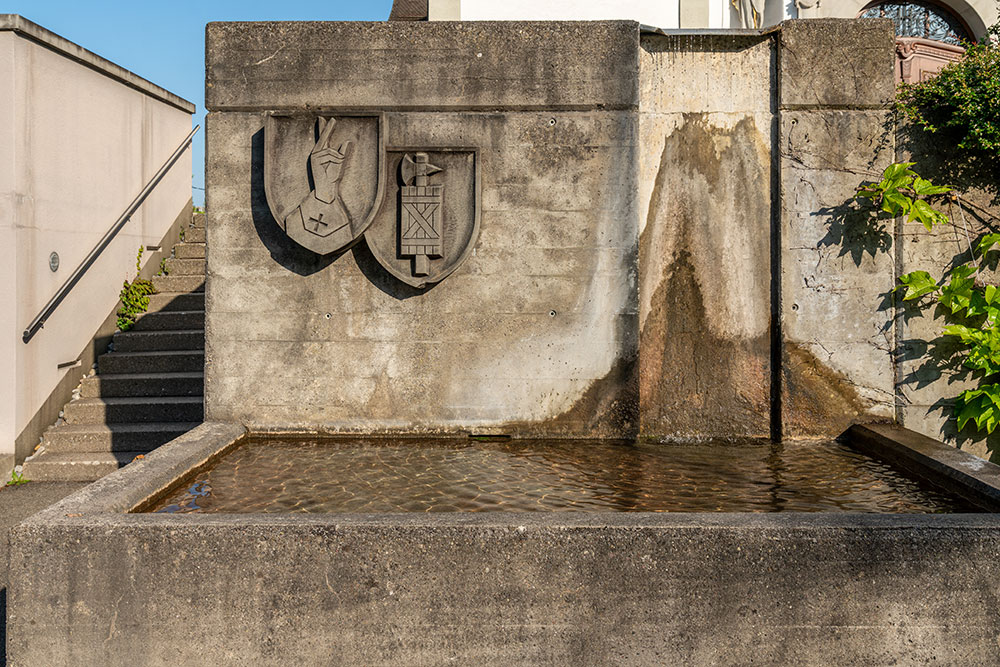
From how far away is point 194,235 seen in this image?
9289 millimetres

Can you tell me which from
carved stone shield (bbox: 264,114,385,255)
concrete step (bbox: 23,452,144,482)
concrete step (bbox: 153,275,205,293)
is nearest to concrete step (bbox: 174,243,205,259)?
concrete step (bbox: 153,275,205,293)

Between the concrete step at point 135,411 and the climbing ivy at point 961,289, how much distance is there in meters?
6.04

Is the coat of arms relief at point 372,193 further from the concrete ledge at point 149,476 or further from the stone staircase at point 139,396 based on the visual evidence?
the stone staircase at point 139,396

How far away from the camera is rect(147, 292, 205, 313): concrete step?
7.82 m

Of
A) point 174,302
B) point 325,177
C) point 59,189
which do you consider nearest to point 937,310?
point 325,177

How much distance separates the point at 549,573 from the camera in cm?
251

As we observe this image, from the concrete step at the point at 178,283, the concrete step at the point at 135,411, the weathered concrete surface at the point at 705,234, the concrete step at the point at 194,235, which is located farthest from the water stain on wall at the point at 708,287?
the concrete step at the point at 194,235

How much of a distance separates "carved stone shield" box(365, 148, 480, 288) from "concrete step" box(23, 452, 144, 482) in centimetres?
330

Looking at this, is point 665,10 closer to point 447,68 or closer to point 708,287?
point 447,68

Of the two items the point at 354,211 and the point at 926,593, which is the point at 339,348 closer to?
the point at 354,211

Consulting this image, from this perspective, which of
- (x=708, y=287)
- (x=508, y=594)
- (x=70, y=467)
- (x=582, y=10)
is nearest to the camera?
(x=508, y=594)

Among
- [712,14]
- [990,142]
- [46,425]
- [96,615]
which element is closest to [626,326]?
[990,142]

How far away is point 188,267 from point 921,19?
37.3 ft

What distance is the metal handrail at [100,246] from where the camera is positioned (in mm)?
6184
